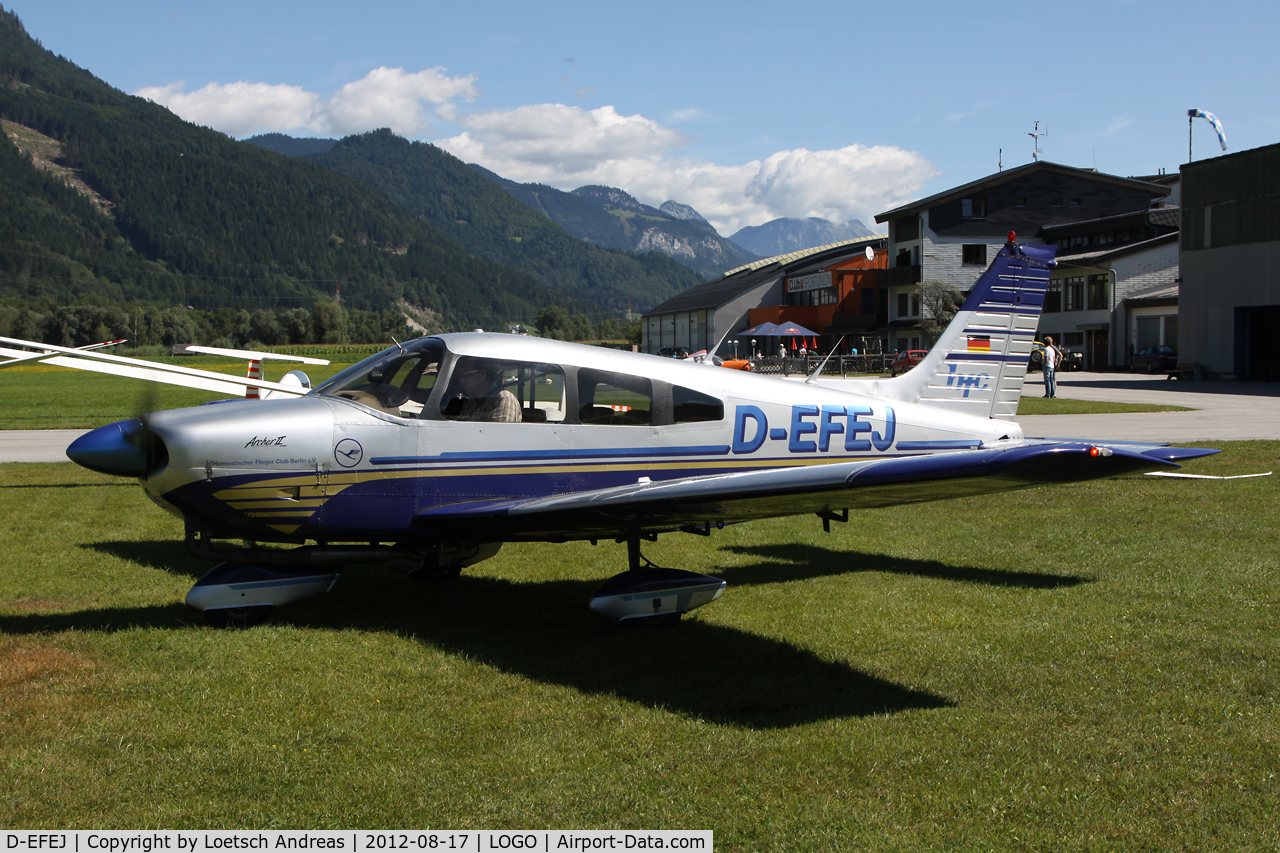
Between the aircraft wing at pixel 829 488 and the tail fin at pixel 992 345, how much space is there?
327 centimetres

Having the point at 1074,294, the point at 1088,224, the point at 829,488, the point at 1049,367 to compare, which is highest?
the point at 1088,224

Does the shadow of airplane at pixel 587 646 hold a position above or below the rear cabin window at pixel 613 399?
below

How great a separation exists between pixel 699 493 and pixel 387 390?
103 inches

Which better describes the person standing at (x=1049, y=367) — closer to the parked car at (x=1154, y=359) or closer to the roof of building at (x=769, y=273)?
the parked car at (x=1154, y=359)

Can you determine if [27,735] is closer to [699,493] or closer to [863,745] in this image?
[699,493]

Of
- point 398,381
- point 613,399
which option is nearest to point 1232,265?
point 613,399

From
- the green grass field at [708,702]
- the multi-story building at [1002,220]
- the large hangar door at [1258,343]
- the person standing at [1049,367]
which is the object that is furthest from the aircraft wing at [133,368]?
the multi-story building at [1002,220]

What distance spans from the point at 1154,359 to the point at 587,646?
50413mm

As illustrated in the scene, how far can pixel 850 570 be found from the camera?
8.32 metres

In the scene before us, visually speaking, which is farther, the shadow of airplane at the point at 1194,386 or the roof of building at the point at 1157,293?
the roof of building at the point at 1157,293

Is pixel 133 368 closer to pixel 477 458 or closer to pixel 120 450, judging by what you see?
pixel 120 450

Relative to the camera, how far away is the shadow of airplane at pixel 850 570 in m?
7.71

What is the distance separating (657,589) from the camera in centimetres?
650

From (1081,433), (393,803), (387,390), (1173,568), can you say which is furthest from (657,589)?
(1081,433)
